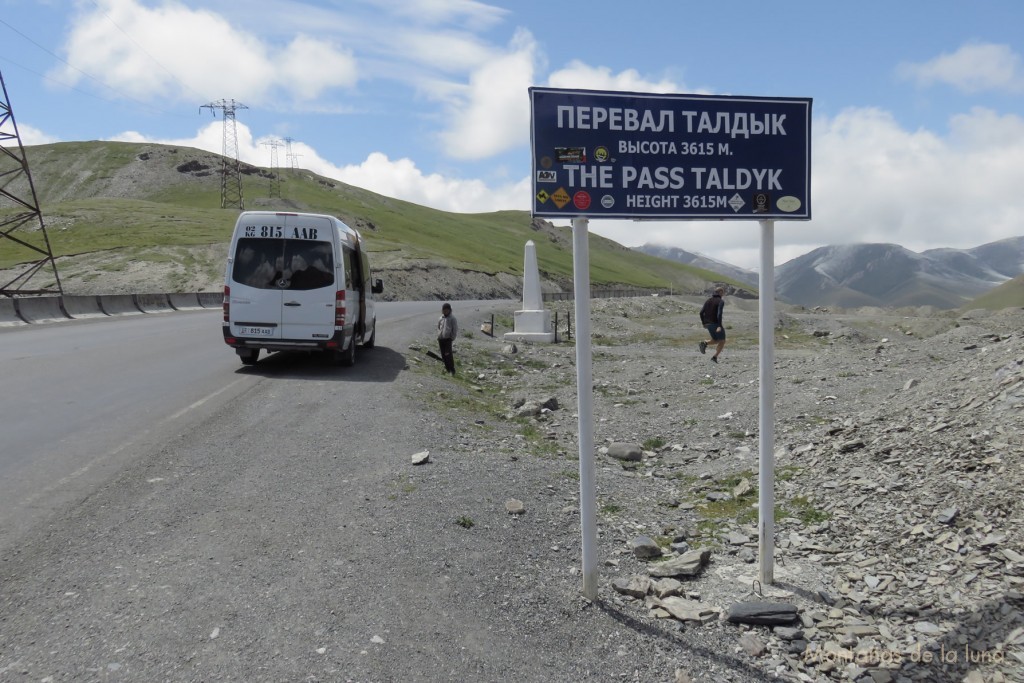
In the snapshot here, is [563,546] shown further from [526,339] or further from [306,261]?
[526,339]

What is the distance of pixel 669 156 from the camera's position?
5.16 m

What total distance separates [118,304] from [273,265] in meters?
22.0

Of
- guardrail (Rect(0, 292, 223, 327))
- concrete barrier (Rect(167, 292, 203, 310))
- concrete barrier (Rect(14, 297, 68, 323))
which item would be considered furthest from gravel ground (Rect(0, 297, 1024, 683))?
concrete barrier (Rect(167, 292, 203, 310))

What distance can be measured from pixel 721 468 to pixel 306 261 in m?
8.74

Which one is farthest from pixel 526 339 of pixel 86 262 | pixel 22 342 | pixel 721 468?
pixel 86 262

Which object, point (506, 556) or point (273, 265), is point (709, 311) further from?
point (506, 556)

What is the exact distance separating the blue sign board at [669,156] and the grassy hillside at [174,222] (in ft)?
195

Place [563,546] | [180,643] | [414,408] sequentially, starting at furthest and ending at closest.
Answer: [414,408] < [563,546] < [180,643]

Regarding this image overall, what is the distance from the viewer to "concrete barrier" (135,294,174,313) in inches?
1363

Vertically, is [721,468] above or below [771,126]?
below

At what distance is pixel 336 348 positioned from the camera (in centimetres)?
1438

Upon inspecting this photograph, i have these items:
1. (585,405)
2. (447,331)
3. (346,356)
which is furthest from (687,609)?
(447,331)

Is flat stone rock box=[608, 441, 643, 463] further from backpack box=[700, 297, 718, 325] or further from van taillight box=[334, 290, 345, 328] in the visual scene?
backpack box=[700, 297, 718, 325]

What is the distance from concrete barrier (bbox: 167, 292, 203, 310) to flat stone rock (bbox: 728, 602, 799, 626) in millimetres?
38339
